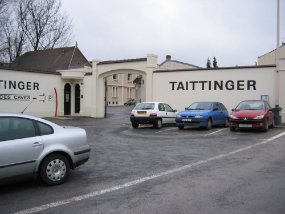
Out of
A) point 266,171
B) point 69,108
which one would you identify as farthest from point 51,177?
point 69,108

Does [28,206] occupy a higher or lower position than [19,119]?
lower

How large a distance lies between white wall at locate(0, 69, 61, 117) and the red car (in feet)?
50.8

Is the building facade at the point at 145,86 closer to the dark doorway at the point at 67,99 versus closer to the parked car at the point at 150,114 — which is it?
the dark doorway at the point at 67,99

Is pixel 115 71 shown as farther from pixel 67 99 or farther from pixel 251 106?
pixel 251 106

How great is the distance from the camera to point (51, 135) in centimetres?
724

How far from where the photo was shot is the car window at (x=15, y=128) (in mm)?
6594

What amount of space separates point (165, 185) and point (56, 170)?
213 centimetres

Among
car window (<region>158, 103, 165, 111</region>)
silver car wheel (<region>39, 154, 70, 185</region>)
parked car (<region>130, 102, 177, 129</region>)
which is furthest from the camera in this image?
car window (<region>158, 103, 165, 111</region>)

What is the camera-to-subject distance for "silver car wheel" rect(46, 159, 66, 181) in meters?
7.13

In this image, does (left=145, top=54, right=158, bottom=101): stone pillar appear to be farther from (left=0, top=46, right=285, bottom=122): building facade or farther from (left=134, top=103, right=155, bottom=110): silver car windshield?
(left=134, top=103, right=155, bottom=110): silver car windshield

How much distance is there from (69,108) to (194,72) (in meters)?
11.5

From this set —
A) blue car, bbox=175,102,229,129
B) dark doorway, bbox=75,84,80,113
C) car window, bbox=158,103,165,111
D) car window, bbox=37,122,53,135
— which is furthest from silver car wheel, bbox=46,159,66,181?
dark doorway, bbox=75,84,80,113

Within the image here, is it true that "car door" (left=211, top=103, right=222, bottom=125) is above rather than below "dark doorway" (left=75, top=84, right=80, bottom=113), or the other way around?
below

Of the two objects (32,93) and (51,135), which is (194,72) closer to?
(32,93)
